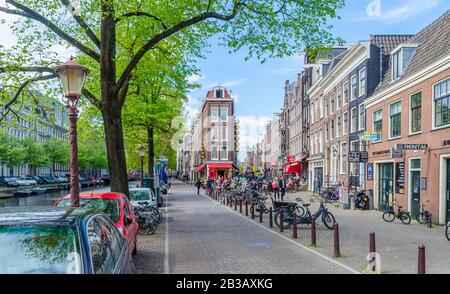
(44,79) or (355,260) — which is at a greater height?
(44,79)

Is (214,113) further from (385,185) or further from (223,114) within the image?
(385,185)

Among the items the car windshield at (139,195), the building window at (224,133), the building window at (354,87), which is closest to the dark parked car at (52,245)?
the car windshield at (139,195)

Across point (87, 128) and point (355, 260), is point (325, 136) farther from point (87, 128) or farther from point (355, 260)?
point (355, 260)

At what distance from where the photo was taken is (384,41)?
31.3m

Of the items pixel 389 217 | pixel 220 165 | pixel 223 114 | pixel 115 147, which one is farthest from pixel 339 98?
pixel 115 147

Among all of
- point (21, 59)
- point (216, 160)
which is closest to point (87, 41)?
point (21, 59)

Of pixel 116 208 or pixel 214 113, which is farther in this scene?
pixel 214 113

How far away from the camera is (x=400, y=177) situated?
22.5 metres

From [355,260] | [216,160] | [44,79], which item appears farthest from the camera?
[216,160]

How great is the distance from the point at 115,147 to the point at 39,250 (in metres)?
12.3

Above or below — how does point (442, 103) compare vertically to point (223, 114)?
below
